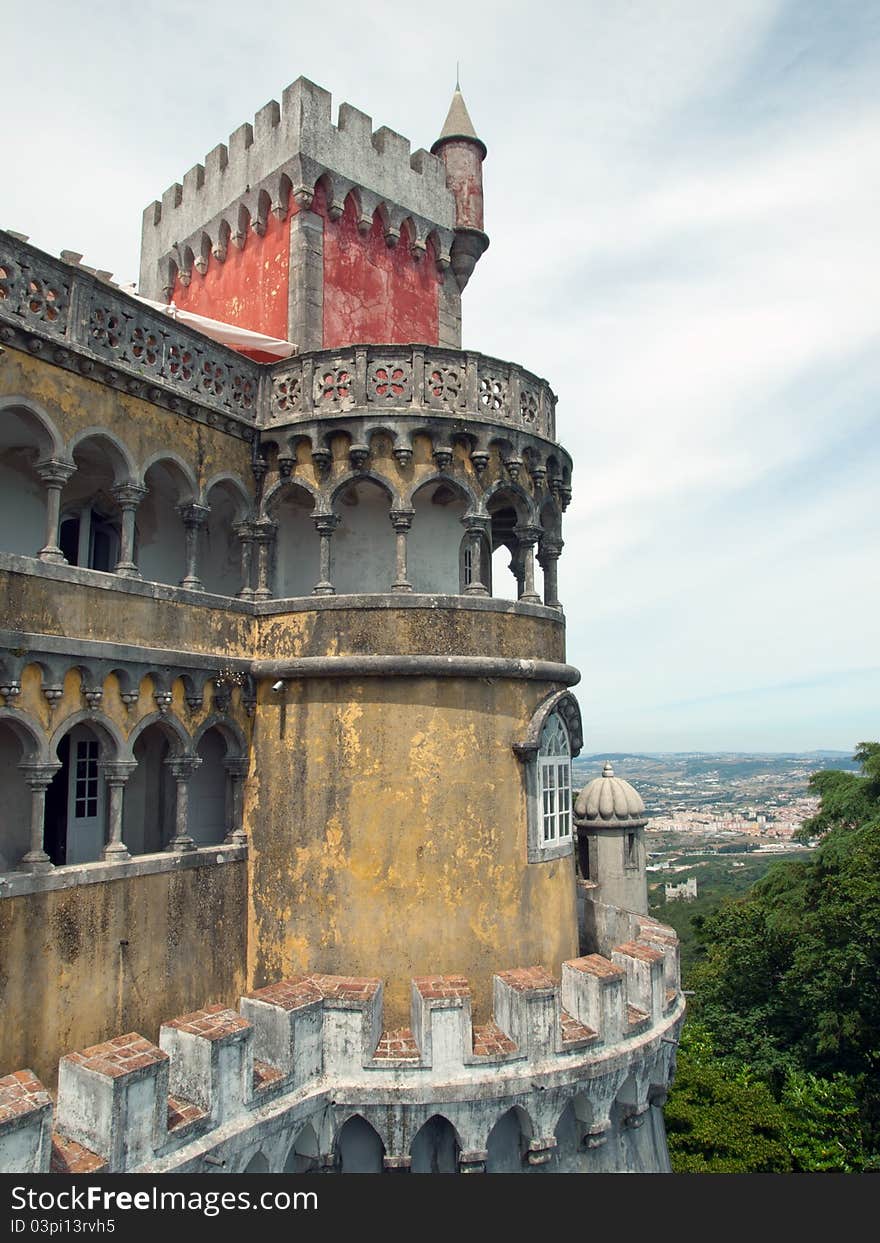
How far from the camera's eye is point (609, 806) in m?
17.0

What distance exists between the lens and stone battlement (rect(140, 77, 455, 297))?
15922mm

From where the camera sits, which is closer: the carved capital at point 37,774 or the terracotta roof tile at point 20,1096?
the terracotta roof tile at point 20,1096

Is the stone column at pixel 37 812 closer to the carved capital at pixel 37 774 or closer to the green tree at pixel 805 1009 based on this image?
the carved capital at pixel 37 774

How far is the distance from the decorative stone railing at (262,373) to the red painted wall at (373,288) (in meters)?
2.28

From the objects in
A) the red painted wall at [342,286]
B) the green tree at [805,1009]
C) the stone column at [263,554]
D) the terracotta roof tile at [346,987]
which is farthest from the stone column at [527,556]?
the green tree at [805,1009]

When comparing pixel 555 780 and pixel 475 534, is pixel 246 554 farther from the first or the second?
pixel 555 780

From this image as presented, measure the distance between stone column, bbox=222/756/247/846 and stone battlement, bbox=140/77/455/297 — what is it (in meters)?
9.69

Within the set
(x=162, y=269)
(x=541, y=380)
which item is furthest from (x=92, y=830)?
(x=162, y=269)

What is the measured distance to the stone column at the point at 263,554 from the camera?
14102 mm

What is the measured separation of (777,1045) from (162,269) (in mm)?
26040

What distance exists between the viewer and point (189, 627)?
12.8 meters

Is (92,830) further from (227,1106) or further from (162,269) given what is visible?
(162,269)

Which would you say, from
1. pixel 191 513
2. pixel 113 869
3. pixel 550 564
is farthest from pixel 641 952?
pixel 191 513

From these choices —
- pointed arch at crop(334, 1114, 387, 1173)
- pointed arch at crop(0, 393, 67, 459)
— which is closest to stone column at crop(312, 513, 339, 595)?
pointed arch at crop(0, 393, 67, 459)
